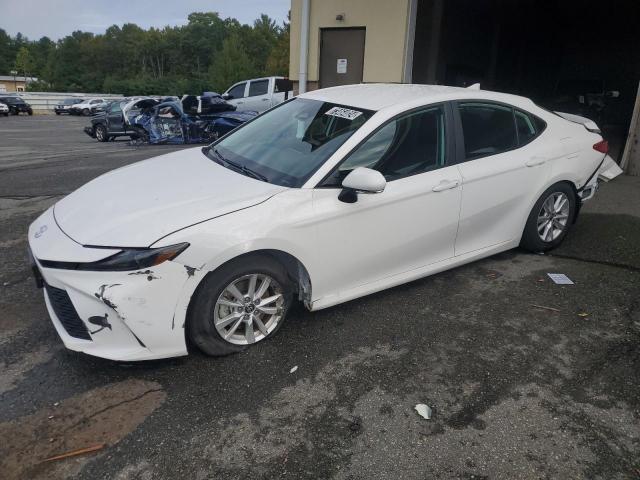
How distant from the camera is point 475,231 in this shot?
3.89 meters

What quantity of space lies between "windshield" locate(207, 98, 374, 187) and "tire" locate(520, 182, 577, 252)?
6.44ft

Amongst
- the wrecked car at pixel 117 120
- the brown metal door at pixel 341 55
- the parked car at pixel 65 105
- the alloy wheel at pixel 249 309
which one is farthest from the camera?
the parked car at pixel 65 105

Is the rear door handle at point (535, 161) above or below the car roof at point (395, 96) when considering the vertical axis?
below

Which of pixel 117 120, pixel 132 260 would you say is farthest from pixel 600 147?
pixel 117 120

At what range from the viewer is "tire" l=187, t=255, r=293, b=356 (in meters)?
2.80

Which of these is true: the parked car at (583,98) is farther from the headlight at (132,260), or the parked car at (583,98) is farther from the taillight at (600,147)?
the headlight at (132,260)

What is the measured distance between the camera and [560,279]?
13.7 feet

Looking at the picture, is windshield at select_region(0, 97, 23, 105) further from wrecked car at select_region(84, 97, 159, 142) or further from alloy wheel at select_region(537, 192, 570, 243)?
alloy wheel at select_region(537, 192, 570, 243)

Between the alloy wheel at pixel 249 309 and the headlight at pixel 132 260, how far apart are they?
426 millimetres

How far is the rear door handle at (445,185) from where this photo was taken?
3.51 meters

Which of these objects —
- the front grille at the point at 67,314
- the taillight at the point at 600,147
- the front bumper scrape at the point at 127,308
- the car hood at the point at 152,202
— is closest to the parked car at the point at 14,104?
the car hood at the point at 152,202

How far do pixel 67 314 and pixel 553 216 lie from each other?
4062mm

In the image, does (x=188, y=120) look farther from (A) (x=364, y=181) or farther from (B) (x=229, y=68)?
(B) (x=229, y=68)

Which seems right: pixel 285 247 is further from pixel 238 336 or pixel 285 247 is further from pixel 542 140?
pixel 542 140
